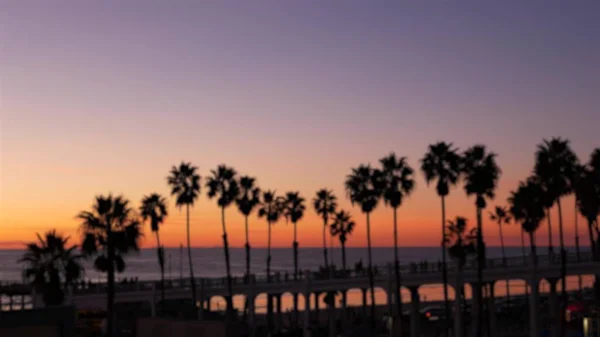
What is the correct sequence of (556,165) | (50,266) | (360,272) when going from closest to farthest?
(50,266) → (556,165) → (360,272)

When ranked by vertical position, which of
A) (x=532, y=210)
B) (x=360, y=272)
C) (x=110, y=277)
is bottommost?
(x=360, y=272)

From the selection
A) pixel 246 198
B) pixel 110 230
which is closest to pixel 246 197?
pixel 246 198

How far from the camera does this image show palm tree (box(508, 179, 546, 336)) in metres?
54.0

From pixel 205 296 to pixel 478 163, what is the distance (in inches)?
1002

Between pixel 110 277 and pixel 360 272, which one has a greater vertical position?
pixel 110 277

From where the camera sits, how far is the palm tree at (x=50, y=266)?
143ft

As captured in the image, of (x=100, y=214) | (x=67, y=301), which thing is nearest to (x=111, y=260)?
(x=100, y=214)

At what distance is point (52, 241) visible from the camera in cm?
4406

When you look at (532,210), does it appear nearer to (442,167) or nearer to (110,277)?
(442,167)

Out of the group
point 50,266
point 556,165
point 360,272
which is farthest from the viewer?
point 360,272

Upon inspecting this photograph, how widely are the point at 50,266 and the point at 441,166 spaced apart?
27.2m

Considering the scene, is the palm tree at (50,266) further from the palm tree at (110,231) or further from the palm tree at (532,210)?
the palm tree at (532,210)

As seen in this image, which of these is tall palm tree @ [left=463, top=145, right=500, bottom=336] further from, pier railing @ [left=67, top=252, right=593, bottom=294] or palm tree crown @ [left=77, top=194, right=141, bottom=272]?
palm tree crown @ [left=77, top=194, right=141, bottom=272]

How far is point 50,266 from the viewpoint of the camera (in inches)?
1730
